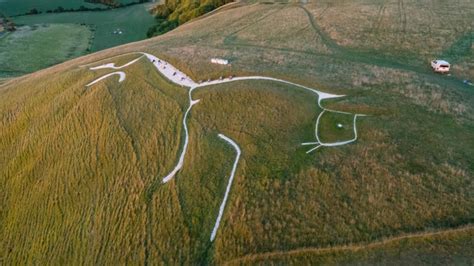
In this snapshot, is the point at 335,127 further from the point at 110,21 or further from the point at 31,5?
the point at 31,5

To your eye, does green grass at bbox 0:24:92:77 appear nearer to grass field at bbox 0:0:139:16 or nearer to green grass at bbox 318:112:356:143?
grass field at bbox 0:0:139:16

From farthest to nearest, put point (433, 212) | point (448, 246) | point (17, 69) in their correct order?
point (17, 69) → point (433, 212) → point (448, 246)

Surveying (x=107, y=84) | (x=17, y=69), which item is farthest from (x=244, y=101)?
(x=17, y=69)

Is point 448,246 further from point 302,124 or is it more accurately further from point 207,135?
point 207,135

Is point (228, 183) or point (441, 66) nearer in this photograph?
point (228, 183)

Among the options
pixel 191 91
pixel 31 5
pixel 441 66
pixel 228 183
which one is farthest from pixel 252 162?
pixel 31 5

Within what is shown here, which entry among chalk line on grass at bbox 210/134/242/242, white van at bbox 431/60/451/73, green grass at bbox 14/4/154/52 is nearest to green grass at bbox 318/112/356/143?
chalk line on grass at bbox 210/134/242/242
